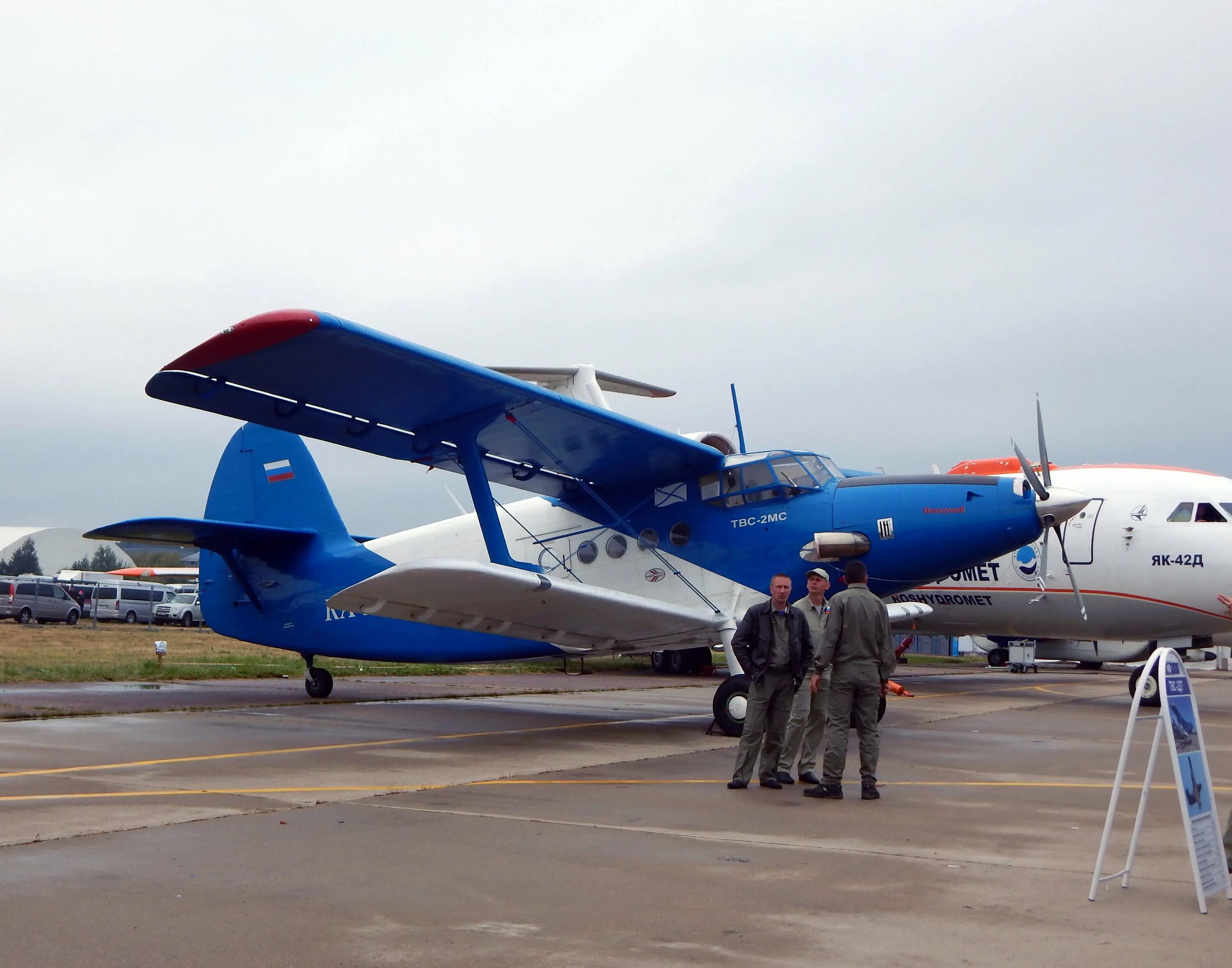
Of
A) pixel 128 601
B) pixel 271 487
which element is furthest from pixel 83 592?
pixel 271 487

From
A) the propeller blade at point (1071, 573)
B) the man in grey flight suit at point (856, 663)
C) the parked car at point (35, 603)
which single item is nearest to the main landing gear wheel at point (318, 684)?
the man in grey flight suit at point (856, 663)

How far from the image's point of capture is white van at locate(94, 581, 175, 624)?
55281mm

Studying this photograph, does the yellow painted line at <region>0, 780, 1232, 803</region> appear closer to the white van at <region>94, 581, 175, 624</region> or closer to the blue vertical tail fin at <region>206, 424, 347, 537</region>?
the blue vertical tail fin at <region>206, 424, 347, 537</region>

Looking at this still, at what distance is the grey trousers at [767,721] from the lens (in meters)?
7.92

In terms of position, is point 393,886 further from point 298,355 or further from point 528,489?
point 528,489

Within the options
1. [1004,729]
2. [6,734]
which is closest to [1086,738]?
[1004,729]

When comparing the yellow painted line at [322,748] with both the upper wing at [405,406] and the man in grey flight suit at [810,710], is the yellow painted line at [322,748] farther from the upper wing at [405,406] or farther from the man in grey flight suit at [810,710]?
the man in grey flight suit at [810,710]

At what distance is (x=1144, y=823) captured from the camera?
255 inches

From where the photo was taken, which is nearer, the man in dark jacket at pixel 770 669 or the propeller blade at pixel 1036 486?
the man in dark jacket at pixel 770 669

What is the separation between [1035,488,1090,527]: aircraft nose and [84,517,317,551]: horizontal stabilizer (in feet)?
32.0

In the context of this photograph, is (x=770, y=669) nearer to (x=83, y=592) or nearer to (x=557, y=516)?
(x=557, y=516)

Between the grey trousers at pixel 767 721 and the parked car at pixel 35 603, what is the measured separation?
45700 mm

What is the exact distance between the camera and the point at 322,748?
32.1 ft

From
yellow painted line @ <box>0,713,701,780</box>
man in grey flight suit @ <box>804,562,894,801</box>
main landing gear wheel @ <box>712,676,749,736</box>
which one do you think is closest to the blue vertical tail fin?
yellow painted line @ <box>0,713,701,780</box>
